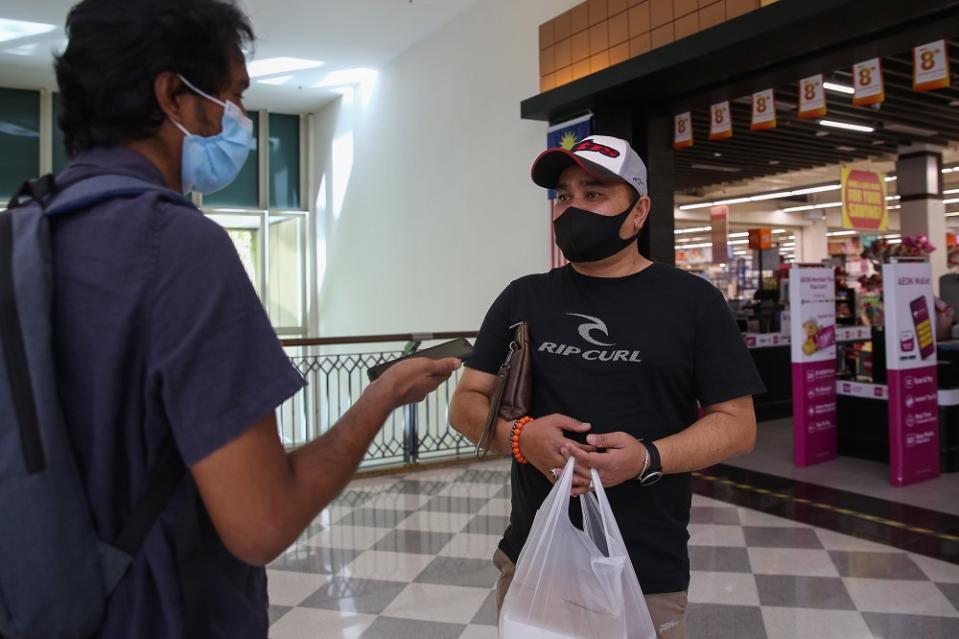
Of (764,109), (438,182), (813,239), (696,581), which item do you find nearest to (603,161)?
(696,581)

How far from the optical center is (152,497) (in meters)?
0.77

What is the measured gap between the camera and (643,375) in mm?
1455

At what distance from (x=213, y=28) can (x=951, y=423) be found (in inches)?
241

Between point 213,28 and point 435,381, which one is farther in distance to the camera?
point 435,381

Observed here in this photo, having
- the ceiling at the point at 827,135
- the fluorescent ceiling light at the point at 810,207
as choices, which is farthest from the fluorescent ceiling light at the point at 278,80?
the fluorescent ceiling light at the point at 810,207

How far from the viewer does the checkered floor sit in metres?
2.95

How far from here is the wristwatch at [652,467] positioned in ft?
4.53

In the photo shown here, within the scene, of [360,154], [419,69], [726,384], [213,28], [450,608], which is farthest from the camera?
[360,154]

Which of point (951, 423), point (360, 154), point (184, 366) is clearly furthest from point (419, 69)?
point (184, 366)

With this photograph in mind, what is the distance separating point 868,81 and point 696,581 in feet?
11.1

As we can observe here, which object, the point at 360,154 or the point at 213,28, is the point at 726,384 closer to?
the point at 213,28

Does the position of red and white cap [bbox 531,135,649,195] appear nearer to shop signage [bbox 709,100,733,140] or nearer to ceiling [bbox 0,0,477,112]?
shop signage [bbox 709,100,733,140]

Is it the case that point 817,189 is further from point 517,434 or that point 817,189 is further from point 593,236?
point 517,434

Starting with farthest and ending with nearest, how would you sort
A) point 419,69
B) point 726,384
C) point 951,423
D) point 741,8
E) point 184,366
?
1. point 419,69
2. point 951,423
3. point 741,8
4. point 726,384
5. point 184,366
